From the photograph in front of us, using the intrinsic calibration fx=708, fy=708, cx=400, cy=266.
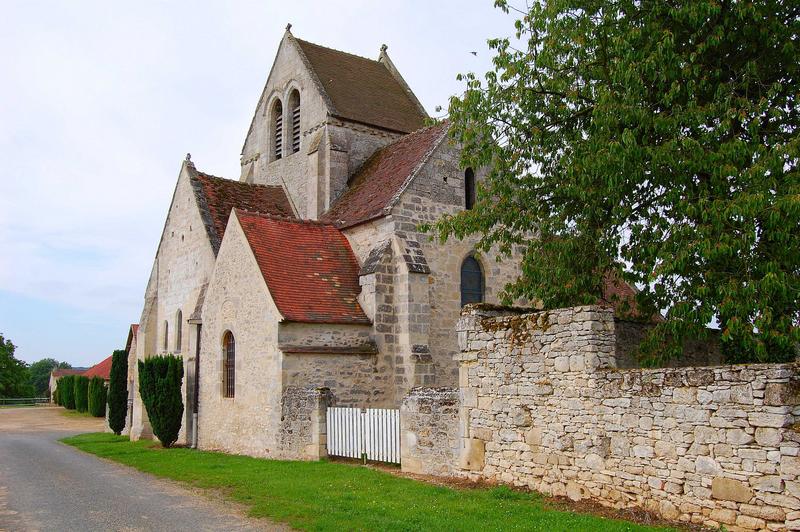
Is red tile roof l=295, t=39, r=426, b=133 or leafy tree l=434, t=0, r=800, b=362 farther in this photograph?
red tile roof l=295, t=39, r=426, b=133

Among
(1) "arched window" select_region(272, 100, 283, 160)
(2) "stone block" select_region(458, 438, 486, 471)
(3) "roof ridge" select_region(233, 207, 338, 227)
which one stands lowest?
(2) "stone block" select_region(458, 438, 486, 471)

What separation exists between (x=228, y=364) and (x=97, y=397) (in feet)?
101

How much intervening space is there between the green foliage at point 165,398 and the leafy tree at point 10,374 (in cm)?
5870

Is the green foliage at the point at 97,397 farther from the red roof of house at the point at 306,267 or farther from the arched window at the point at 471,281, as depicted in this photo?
the arched window at the point at 471,281

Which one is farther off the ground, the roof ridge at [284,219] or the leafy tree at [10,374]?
the roof ridge at [284,219]

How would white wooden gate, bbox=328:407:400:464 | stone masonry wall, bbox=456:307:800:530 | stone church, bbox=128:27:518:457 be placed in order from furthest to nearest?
stone church, bbox=128:27:518:457, white wooden gate, bbox=328:407:400:464, stone masonry wall, bbox=456:307:800:530

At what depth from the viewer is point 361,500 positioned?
1101 centimetres

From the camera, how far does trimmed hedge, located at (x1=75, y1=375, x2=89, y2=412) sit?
50.3m

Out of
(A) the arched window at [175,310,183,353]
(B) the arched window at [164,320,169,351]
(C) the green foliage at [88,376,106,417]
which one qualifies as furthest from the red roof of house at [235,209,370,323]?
(C) the green foliage at [88,376,106,417]

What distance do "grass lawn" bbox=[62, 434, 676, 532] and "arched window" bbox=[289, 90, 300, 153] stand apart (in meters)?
14.1

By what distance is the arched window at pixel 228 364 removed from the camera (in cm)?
2009

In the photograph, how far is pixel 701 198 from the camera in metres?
11.4

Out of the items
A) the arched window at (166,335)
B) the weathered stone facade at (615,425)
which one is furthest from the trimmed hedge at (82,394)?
the weathered stone facade at (615,425)

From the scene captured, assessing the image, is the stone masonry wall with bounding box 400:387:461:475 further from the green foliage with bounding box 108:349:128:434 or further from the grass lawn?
→ the green foliage with bounding box 108:349:128:434
